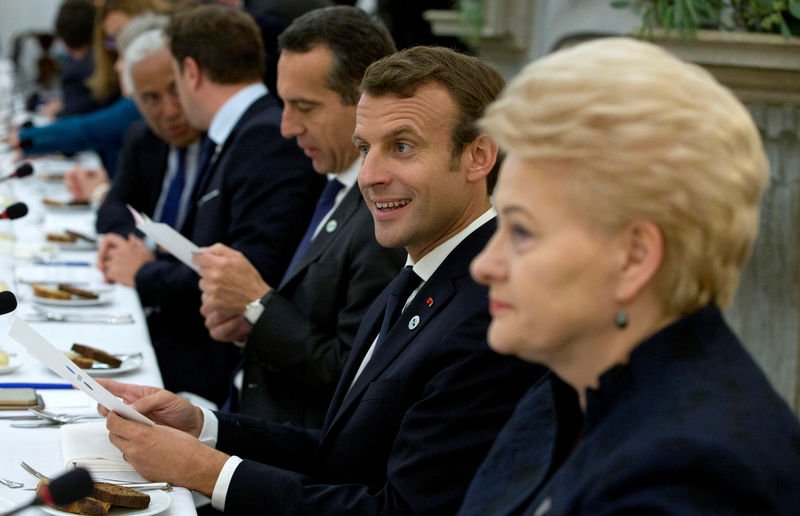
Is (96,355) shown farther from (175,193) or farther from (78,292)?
(175,193)

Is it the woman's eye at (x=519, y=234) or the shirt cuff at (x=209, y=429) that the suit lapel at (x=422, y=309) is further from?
the woman's eye at (x=519, y=234)

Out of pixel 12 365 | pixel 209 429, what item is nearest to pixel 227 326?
pixel 12 365

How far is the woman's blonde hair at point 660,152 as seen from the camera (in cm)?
101

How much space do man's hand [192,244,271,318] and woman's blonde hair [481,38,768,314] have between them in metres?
1.62

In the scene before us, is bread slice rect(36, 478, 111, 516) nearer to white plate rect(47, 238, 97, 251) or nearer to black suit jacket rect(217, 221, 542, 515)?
black suit jacket rect(217, 221, 542, 515)

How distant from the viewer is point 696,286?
1049 millimetres

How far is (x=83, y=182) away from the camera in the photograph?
486cm

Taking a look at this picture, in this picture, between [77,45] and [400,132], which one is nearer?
[400,132]

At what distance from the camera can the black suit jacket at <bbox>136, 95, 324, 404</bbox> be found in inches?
118

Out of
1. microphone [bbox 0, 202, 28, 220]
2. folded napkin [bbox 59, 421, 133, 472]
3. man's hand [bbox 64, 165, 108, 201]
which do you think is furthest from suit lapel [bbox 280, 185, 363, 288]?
man's hand [bbox 64, 165, 108, 201]

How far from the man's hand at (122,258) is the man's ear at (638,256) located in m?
2.46

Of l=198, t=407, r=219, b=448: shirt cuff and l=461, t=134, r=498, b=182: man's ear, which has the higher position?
Answer: l=461, t=134, r=498, b=182: man's ear

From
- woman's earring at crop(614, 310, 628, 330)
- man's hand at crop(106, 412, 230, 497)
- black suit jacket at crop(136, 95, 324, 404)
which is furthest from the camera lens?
black suit jacket at crop(136, 95, 324, 404)

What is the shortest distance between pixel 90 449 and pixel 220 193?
60.0 inches
